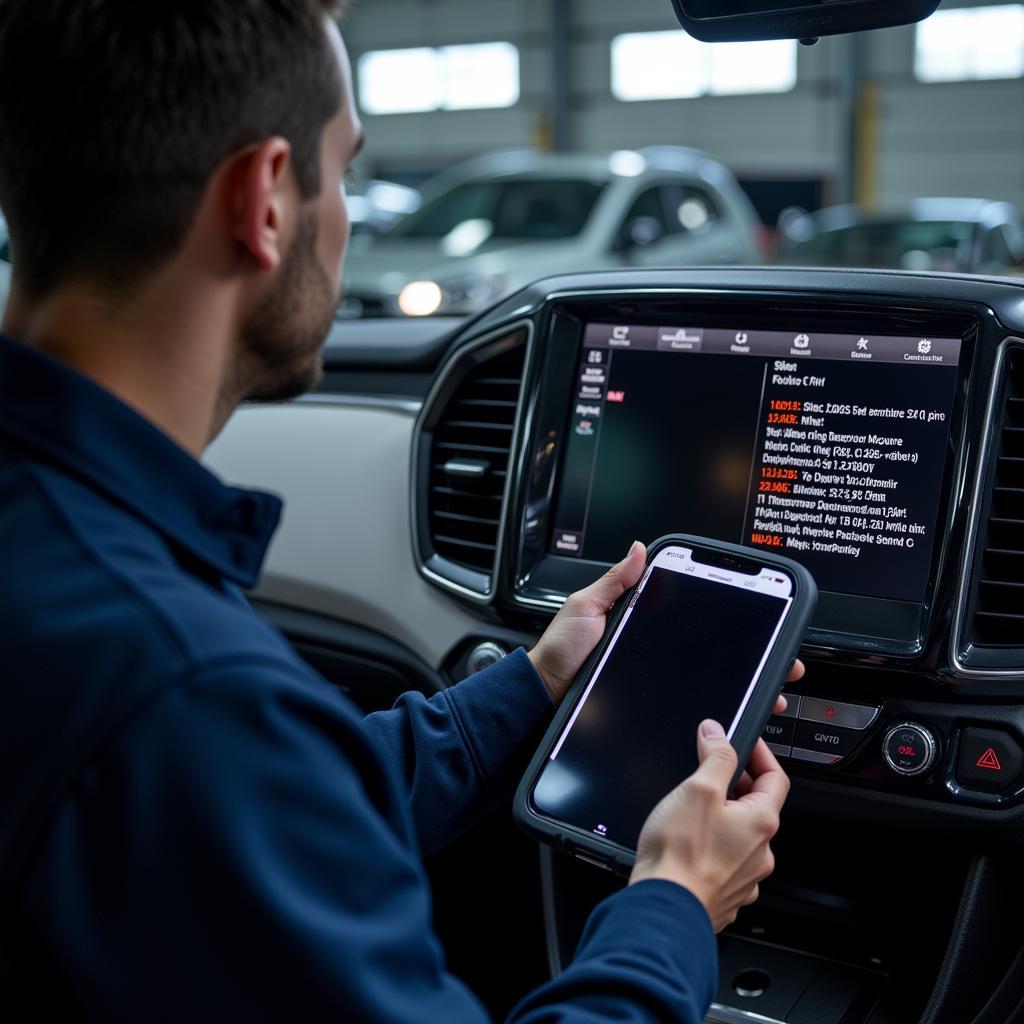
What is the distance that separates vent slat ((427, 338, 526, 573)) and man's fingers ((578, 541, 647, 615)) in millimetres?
487

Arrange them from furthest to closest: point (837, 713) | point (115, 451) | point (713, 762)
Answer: point (837, 713) → point (713, 762) → point (115, 451)

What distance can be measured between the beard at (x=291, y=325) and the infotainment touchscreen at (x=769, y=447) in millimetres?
792

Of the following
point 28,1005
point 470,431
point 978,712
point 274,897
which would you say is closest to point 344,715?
point 274,897

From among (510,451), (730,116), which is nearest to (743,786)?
(510,451)

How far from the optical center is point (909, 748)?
1.68 meters

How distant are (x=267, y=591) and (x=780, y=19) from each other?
1.52m

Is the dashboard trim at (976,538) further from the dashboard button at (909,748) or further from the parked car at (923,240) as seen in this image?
the parked car at (923,240)

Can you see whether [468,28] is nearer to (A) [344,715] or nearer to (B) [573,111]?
(B) [573,111]

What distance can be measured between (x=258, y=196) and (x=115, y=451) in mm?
237

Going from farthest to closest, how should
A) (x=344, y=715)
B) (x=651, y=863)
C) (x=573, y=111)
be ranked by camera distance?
(x=573, y=111)
(x=651, y=863)
(x=344, y=715)

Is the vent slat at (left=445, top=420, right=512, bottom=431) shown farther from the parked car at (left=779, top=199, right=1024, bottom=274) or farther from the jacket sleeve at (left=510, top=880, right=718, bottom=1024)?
the parked car at (left=779, top=199, right=1024, bottom=274)

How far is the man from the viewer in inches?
33.1

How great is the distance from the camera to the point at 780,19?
4.95 feet

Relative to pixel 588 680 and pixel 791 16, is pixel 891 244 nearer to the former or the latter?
pixel 791 16
